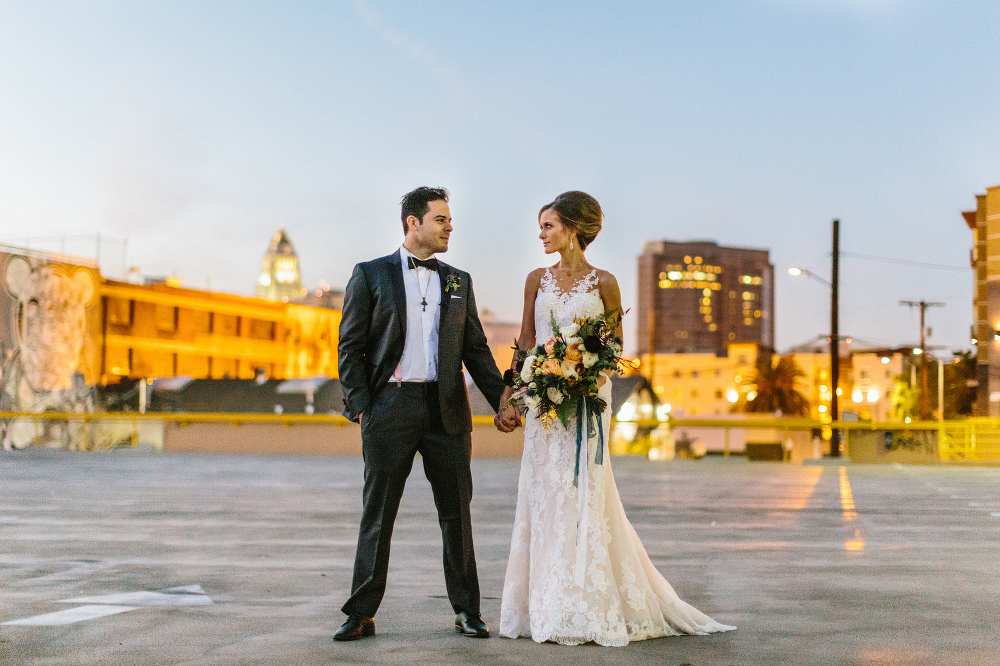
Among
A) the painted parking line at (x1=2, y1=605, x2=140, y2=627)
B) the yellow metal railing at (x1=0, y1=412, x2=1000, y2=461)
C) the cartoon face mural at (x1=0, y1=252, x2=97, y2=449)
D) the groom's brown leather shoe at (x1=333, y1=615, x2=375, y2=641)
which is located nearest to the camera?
the groom's brown leather shoe at (x1=333, y1=615, x2=375, y2=641)

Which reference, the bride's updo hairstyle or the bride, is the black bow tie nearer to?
the bride

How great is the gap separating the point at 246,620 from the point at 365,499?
113 centimetres

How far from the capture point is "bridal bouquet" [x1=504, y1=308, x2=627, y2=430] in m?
5.57

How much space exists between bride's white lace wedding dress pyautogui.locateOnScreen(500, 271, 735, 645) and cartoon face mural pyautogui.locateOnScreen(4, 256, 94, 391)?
142ft

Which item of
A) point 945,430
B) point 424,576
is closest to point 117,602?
point 424,576

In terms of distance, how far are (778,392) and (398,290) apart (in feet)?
349

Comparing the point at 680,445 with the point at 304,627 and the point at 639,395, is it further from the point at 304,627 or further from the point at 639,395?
the point at 304,627

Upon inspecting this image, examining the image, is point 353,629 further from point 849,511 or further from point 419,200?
point 849,511

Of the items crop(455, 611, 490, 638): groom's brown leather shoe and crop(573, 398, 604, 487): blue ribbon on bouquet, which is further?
crop(573, 398, 604, 487): blue ribbon on bouquet

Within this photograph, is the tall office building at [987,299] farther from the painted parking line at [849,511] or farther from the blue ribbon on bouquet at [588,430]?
the blue ribbon on bouquet at [588,430]

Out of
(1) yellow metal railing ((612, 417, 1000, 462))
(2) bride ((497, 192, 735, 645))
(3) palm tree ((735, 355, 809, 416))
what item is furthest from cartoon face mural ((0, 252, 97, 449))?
(3) palm tree ((735, 355, 809, 416))

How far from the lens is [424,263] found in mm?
5594

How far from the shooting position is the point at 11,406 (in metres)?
42.6

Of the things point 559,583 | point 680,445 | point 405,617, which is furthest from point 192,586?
point 680,445
